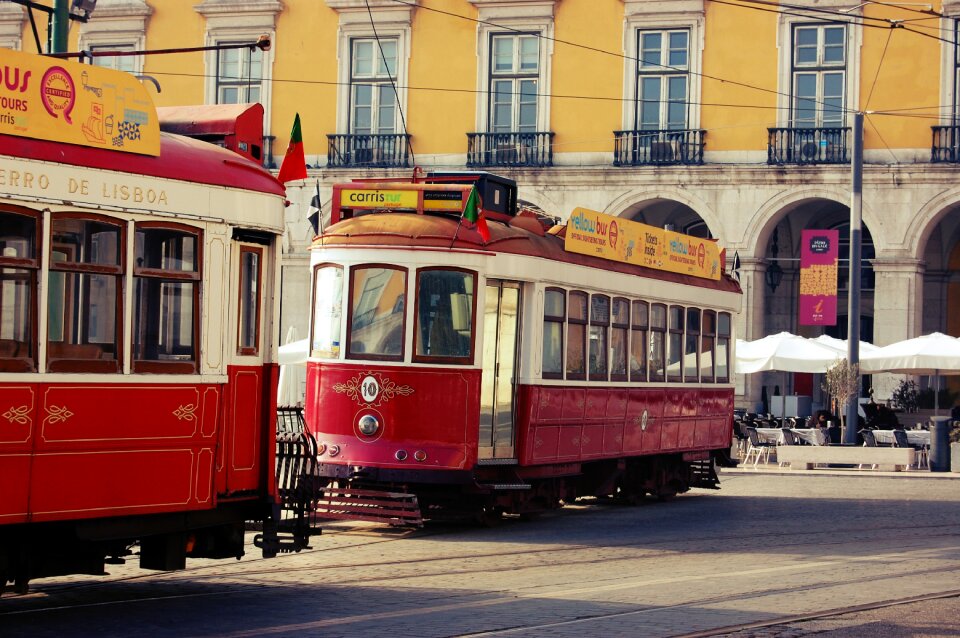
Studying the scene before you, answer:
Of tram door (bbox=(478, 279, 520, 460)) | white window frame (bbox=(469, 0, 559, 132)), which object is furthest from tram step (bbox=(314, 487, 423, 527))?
white window frame (bbox=(469, 0, 559, 132))

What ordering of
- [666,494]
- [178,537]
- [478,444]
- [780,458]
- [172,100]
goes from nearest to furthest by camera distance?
[178,537] → [478,444] → [666,494] → [780,458] → [172,100]

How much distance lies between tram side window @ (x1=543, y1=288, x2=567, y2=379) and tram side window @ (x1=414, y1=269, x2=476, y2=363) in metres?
1.20

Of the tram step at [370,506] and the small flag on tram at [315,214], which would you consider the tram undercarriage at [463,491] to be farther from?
the small flag on tram at [315,214]

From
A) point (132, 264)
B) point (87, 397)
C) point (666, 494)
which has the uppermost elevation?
point (132, 264)

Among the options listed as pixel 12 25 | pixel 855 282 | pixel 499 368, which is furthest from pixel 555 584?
pixel 12 25

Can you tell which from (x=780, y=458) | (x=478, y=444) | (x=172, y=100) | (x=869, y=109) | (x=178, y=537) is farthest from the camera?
(x=172, y=100)

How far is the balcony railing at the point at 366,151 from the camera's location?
37094 millimetres

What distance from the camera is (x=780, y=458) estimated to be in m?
27.9

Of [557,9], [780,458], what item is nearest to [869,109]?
[557,9]

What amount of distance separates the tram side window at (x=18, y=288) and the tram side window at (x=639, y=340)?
33.7ft

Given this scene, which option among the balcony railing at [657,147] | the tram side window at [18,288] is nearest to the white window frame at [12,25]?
the balcony railing at [657,147]

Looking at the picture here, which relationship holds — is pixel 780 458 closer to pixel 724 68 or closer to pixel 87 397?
pixel 724 68

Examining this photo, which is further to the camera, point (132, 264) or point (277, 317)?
point (277, 317)

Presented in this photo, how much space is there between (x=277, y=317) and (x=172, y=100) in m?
29.3
